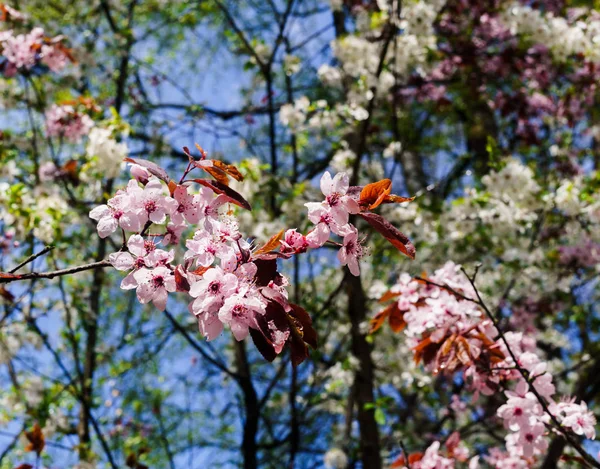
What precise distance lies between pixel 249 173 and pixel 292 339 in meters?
2.76

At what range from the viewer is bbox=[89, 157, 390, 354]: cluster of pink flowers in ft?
4.15

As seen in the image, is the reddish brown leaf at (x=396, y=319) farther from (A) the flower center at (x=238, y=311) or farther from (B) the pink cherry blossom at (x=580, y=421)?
(A) the flower center at (x=238, y=311)

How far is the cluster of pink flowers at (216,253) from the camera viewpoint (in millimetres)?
1265

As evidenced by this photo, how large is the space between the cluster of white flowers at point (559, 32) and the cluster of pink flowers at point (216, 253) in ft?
14.1

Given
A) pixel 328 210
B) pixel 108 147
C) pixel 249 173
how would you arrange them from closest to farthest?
1. pixel 328 210
2. pixel 108 147
3. pixel 249 173

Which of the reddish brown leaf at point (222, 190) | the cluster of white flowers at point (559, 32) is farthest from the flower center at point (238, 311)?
the cluster of white flowers at point (559, 32)

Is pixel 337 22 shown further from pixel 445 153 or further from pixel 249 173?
pixel 445 153

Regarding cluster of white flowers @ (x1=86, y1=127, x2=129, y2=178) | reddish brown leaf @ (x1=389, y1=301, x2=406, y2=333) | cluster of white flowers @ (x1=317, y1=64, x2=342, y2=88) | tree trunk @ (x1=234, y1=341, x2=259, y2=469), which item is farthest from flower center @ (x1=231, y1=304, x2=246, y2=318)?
cluster of white flowers @ (x1=317, y1=64, x2=342, y2=88)

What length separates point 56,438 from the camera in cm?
418

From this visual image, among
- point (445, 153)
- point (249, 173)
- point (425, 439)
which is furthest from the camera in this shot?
point (445, 153)

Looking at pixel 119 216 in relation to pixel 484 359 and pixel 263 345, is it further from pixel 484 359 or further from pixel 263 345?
pixel 484 359

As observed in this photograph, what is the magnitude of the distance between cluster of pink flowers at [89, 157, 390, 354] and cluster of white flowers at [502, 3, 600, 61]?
430 cm

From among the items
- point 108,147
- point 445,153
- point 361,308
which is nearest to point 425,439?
point 361,308

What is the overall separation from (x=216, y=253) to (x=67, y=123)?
3091mm
